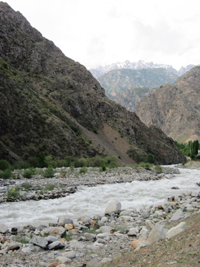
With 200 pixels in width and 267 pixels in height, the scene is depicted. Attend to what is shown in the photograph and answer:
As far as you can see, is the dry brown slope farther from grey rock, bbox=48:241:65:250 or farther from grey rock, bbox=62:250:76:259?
grey rock, bbox=48:241:65:250

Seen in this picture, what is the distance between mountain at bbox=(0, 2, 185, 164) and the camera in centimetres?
3394

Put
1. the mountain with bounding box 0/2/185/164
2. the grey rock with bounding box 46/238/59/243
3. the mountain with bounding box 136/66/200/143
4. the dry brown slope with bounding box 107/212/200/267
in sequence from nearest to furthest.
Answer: the dry brown slope with bounding box 107/212/200/267 → the grey rock with bounding box 46/238/59/243 → the mountain with bounding box 0/2/185/164 → the mountain with bounding box 136/66/200/143

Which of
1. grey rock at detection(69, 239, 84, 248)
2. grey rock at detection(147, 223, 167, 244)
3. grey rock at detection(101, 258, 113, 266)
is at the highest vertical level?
grey rock at detection(147, 223, 167, 244)

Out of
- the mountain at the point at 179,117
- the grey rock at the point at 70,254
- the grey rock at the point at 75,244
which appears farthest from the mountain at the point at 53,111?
the mountain at the point at 179,117

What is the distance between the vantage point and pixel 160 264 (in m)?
3.91

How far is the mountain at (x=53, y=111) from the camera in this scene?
3394 cm

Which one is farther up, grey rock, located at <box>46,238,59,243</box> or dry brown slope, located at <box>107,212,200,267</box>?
dry brown slope, located at <box>107,212,200,267</box>

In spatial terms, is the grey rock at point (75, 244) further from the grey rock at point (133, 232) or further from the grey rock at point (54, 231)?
the grey rock at point (133, 232)

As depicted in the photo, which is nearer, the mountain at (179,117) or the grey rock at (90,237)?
the grey rock at (90,237)

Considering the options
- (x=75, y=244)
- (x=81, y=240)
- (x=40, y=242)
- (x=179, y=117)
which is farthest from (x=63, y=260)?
(x=179, y=117)

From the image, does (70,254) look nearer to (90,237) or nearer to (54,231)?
(90,237)

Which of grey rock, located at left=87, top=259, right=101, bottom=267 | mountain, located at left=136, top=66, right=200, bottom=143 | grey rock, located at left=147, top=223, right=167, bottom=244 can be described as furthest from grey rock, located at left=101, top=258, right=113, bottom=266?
mountain, located at left=136, top=66, right=200, bottom=143

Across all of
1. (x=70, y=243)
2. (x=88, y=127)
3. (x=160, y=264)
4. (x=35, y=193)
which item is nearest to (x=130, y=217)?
(x=70, y=243)

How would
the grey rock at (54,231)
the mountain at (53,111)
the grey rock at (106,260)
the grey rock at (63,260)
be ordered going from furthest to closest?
the mountain at (53,111) → the grey rock at (54,231) → the grey rock at (63,260) → the grey rock at (106,260)
